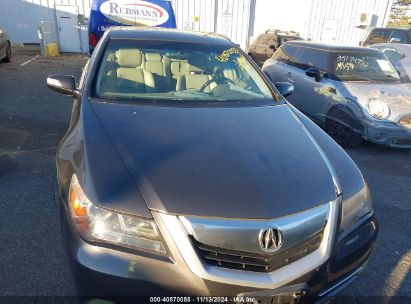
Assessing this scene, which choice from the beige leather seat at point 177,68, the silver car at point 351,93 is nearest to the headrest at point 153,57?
the beige leather seat at point 177,68

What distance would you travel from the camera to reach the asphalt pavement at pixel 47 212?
94.8 inches

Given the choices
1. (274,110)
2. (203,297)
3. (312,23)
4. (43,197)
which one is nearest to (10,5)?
(312,23)

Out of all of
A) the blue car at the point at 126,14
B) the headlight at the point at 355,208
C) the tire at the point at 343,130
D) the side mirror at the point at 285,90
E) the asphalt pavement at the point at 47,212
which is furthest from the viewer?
the blue car at the point at 126,14

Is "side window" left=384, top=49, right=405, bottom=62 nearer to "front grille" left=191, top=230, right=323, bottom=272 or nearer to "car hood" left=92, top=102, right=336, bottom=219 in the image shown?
"car hood" left=92, top=102, right=336, bottom=219

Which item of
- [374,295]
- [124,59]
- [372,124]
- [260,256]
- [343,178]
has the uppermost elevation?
[124,59]

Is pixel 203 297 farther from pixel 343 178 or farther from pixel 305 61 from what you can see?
pixel 305 61

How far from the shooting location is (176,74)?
3193mm

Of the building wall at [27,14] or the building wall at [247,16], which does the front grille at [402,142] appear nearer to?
the building wall at [247,16]

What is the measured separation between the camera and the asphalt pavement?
7.90ft

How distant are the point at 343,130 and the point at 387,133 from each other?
2.12ft

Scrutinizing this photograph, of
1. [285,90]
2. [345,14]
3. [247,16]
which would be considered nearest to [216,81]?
[285,90]

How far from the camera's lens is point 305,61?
22.1ft

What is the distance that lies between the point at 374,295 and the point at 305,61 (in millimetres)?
5177

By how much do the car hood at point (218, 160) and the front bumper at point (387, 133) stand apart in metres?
3.20
